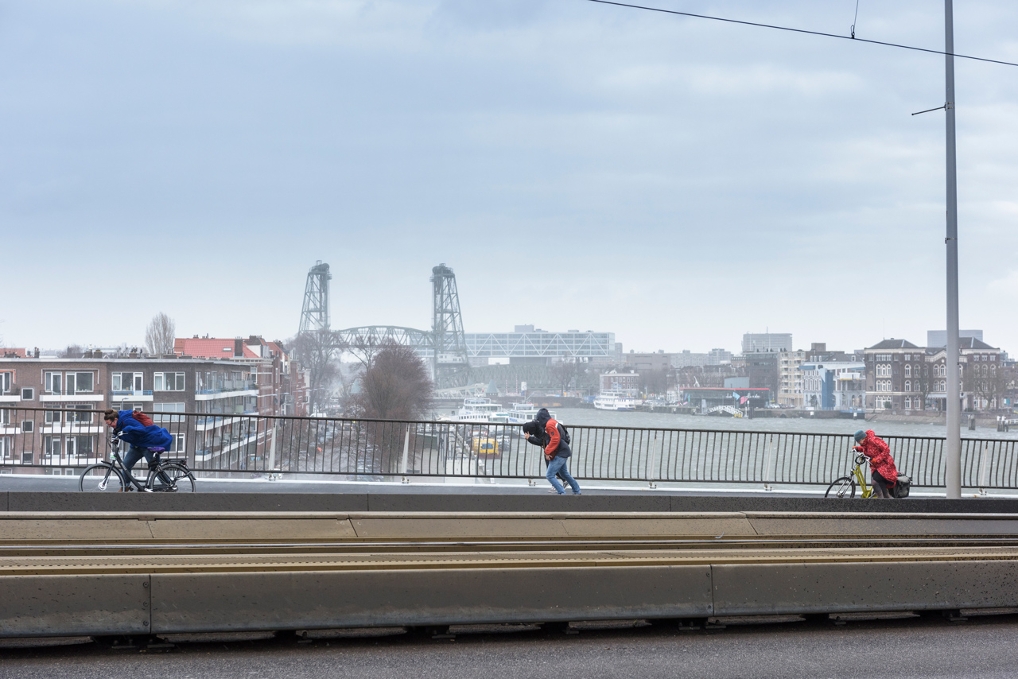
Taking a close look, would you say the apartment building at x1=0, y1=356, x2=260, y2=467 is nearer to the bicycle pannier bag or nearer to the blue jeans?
the blue jeans

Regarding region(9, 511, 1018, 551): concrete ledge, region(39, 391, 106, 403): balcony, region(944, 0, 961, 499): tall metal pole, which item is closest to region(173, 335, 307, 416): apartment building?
region(39, 391, 106, 403): balcony

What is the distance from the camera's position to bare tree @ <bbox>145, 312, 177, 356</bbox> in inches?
4697

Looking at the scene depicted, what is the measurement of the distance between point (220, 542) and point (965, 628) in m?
6.74

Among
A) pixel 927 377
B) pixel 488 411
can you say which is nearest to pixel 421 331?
pixel 488 411

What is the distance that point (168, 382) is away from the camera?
65312mm

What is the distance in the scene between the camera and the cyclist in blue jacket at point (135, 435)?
14.1m

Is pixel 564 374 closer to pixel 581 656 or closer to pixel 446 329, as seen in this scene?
pixel 581 656

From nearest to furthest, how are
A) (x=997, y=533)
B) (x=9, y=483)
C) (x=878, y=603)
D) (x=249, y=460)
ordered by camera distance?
(x=878, y=603) → (x=997, y=533) → (x=9, y=483) → (x=249, y=460)

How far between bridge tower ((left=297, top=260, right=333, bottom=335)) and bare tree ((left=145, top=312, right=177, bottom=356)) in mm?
37983

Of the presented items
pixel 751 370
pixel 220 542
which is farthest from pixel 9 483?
pixel 751 370

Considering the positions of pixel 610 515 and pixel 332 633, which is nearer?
pixel 332 633

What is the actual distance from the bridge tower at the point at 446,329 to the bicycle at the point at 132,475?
111778 millimetres

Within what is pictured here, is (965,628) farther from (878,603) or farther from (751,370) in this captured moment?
(751,370)

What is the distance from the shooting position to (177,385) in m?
65.4
